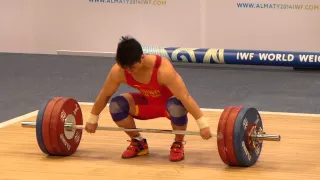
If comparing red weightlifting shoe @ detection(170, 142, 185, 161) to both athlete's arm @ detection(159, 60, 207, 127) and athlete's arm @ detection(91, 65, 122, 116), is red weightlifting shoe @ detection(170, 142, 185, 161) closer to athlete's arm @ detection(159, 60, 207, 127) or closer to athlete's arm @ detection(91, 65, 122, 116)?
athlete's arm @ detection(159, 60, 207, 127)

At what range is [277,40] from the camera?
7.79m

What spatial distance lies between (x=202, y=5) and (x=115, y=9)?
1.13m

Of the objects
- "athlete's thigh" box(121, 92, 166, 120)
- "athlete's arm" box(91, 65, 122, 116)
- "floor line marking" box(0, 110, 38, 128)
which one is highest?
"athlete's arm" box(91, 65, 122, 116)

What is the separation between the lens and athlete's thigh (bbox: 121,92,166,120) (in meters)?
3.93

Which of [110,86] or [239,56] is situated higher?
[110,86]

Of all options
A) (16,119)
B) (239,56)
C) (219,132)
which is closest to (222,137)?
(219,132)

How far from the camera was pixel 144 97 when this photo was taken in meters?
3.97

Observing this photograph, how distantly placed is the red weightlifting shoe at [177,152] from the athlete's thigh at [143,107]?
0.67ft

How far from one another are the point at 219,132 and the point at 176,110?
316 millimetres

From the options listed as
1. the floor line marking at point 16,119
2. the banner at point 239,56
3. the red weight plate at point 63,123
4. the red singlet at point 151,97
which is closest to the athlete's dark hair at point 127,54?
the red singlet at point 151,97

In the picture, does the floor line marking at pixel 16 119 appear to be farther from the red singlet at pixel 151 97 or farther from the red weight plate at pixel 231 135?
the red weight plate at pixel 231 135

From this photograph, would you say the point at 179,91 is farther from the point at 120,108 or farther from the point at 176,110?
the point at 120,108

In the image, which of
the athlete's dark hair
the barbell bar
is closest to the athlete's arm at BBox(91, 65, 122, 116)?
the barbell bar

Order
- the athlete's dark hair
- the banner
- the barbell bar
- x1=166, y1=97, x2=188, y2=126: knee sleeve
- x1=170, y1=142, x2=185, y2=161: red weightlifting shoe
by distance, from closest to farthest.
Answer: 1. the athlete's dark hair
2. the barbell bar
3. x1=166, y1=97, x2=188, y2=126: knee sleeve
4. x1=170, y1=142, x2=185, y2=161: red weightlifting shoe
5. the banner
